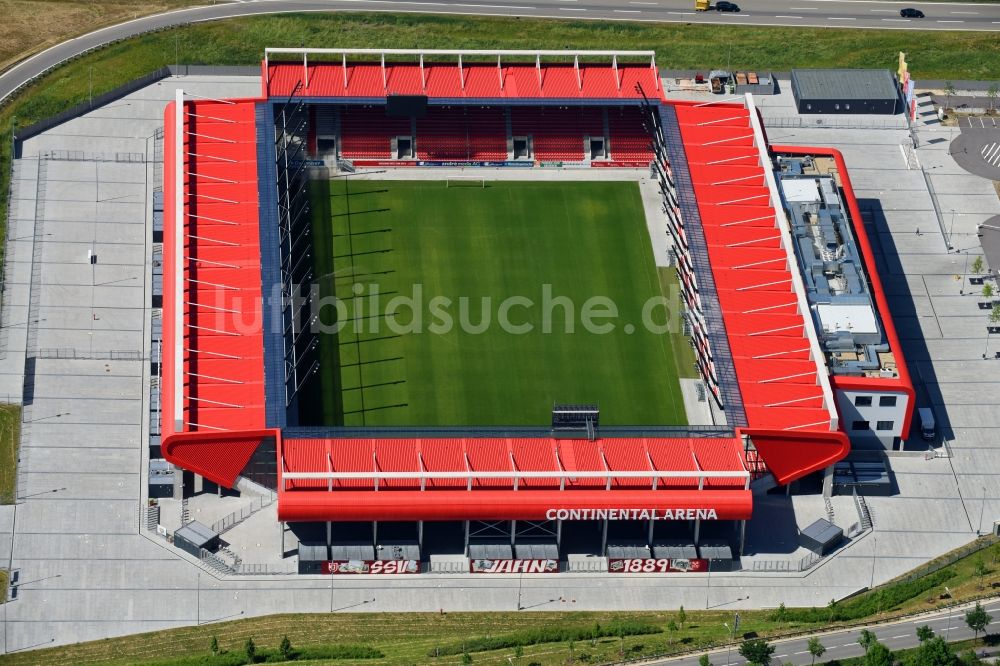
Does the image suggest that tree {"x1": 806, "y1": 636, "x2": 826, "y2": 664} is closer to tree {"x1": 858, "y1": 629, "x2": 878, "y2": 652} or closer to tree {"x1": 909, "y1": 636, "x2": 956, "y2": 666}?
tree {"x1": 858, "y1": 629, "x2": 878, "y2": 652}

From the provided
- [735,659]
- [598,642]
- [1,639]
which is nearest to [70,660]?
[1,639]

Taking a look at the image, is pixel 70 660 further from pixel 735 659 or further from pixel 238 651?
pixel 735 659

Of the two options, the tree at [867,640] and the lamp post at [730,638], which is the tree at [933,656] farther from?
the lamp post at [730,638]

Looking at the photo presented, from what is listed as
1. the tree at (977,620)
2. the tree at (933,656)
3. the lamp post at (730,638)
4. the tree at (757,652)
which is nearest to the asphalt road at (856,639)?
the lamp post at (730,638)

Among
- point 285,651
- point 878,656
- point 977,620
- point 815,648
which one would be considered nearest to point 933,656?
point 878,656

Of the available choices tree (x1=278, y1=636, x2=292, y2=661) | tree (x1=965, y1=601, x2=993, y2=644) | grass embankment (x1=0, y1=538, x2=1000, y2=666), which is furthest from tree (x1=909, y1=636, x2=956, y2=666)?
tree (x1=278, y1=636, x2=292, y2=661)

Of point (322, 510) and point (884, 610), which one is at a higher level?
point (322, 510)
